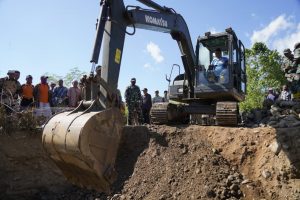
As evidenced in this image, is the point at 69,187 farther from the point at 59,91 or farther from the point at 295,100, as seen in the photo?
the point at 295,100

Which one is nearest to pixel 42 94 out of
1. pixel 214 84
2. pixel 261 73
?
pixel 214 84

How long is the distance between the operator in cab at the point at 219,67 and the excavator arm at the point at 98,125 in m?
3.56

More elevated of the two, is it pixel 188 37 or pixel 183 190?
pixel 188 37

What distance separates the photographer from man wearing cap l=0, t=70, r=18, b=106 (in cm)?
928

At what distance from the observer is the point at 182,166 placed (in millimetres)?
7570

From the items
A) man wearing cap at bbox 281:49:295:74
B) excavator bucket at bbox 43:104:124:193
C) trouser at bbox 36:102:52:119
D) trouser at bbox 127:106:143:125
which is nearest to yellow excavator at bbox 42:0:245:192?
excavator bucket at bbox 43:104:124:193

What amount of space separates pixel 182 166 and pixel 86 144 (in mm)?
3467

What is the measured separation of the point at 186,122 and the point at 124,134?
2149 millimetres

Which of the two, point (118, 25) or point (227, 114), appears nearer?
point (118, 25)

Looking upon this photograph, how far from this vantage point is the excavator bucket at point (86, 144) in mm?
4527

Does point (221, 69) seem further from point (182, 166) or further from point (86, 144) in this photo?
point (86, 144)

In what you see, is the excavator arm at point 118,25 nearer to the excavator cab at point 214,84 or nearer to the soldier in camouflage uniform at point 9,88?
the excavator cab at point 214,84

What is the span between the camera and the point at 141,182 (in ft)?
25.2

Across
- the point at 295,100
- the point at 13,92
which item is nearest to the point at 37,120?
the point at 13,92
